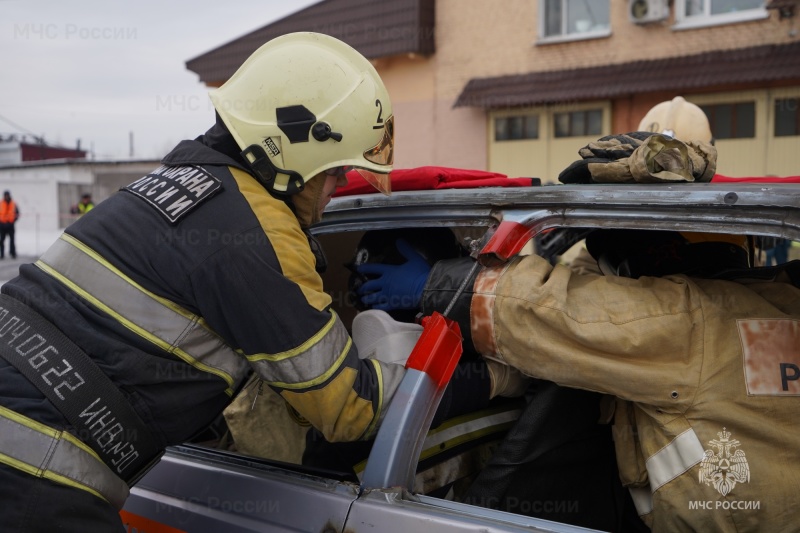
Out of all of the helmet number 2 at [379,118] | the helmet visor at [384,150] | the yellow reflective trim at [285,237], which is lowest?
the yellow reflective trim at [285,237]

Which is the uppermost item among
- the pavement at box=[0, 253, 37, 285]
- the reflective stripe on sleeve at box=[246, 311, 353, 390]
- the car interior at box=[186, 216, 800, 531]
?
the reflective stripe on sleeve at box=[246, 311, 353, 390]

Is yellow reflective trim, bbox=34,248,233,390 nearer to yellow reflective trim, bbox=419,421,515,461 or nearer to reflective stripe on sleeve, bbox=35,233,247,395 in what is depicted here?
reflective stripe on sleeve, bbox=35,233,247,395

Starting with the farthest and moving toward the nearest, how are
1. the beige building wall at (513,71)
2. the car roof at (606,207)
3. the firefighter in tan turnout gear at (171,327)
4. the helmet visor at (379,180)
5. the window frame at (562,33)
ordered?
the window frame at (562,33), the beige building wall at (513,71), the helmet visor at (379,180), the firefighter in tan turnout gear at (171,327), the car roof at (606,207)

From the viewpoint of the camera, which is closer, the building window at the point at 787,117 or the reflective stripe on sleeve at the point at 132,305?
the reflective stripe on sleeve at the point at 132,305

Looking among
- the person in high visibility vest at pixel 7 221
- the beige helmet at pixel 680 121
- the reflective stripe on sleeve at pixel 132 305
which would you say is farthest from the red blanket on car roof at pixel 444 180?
the person in high visibility vest at pixel 7 221

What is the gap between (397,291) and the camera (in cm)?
216

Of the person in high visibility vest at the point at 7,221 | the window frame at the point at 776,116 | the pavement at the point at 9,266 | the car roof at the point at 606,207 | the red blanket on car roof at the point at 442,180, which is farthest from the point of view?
the person in high visibility vest at the point at 7,221

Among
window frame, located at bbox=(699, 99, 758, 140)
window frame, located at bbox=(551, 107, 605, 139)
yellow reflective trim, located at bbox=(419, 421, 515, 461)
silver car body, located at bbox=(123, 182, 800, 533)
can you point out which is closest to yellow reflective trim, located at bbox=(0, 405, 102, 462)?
silver car body, located at bbox=(123, 182, 800, 533)

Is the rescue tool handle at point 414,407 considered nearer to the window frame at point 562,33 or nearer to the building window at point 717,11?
the building window at point 717,11

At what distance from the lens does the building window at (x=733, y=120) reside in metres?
10.5

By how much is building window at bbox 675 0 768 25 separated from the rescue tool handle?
10.5 m

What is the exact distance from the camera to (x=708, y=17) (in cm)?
1085

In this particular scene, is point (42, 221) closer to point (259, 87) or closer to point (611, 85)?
point (611, 85)

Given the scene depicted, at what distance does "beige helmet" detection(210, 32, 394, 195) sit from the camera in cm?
185
